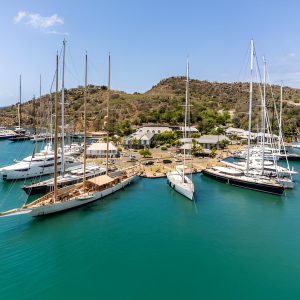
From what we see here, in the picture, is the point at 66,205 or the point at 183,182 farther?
the point at 183,182

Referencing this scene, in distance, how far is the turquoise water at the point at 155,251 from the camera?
22688mm

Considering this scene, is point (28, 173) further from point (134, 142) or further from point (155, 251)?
point (134, 142)

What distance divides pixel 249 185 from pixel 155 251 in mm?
26305

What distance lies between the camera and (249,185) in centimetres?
4875

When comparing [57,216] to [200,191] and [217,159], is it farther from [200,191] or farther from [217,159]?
[217,159]

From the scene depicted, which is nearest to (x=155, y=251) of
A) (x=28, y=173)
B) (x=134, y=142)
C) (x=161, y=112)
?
(x=28, y=173)

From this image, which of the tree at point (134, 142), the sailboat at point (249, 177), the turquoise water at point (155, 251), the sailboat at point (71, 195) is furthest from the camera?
the tree at point (134, 142)

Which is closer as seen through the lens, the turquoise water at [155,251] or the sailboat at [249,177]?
the turquoise water at [155,251]

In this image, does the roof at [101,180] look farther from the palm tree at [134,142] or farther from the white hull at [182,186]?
the palm tree at [134,142]

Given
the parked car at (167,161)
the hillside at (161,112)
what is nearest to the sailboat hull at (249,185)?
the parked car at (167,161)

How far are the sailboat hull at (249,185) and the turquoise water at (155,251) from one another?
308 cm

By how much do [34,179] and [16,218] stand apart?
68.2 feet

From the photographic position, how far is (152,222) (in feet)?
114

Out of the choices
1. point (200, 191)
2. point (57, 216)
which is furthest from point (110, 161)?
point (57, 216)
